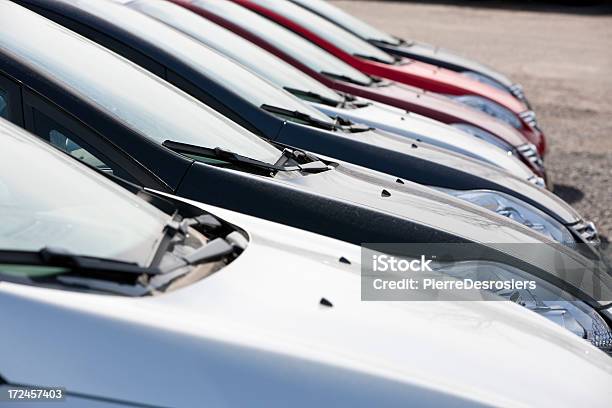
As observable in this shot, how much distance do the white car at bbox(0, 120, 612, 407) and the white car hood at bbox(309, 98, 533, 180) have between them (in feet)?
10.6

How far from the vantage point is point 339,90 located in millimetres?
7398

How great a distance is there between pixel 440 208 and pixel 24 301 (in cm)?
254

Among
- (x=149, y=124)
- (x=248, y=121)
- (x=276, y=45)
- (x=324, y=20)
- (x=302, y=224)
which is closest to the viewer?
(x=302, y=224)

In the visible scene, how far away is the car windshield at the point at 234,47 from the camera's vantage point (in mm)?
6332

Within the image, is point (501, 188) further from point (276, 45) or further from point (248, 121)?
point (276, 45)

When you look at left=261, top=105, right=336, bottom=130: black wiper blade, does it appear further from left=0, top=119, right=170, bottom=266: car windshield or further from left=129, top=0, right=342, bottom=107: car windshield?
left=0, top=119, right=170, bottom=266: car windshield

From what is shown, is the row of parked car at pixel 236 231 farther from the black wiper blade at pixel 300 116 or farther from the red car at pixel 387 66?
the red car at pixel 387 66

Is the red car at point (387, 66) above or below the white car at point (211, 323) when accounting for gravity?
below

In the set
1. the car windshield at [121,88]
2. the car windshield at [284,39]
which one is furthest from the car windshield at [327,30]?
the car windshield at [121,88]

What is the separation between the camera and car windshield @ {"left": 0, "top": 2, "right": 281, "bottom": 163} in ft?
13.3

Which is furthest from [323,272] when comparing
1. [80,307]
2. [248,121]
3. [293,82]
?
[293,82]

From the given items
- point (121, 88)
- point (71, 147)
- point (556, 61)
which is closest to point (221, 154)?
point (121, 88)

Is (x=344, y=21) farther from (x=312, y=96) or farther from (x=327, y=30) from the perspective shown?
(x=312, y=96)

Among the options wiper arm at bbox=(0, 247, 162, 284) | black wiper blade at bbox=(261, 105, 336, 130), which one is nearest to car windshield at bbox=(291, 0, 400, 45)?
black wiper blade at bbox=(261, 105, 336, 130)
